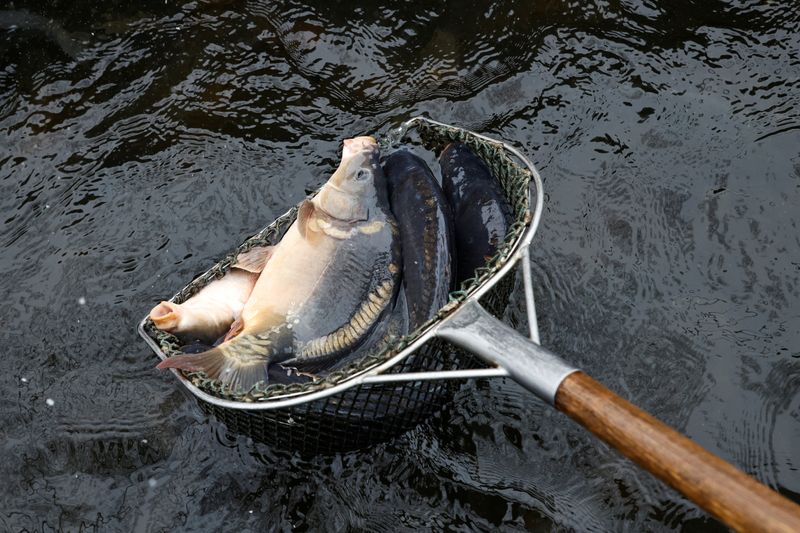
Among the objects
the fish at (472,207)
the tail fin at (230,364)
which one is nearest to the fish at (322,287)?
the tail fin at (230,364)

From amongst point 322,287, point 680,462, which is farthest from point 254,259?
point 680,462

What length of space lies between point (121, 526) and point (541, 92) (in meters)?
3.24

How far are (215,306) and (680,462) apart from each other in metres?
2.13

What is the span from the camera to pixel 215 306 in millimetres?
3438

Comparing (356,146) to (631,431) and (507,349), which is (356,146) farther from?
(631,431)

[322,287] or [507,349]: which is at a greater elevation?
[507,349]

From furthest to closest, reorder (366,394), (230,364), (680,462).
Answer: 1. (230,364)
2. (366,394)
3. (680,462)

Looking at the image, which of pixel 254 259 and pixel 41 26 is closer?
pixel 254 259

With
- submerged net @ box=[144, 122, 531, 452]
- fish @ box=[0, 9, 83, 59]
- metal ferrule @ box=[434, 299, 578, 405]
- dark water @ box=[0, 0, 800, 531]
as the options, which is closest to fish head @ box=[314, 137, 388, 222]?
submerged net @ box=[144, 122, 531, 452]

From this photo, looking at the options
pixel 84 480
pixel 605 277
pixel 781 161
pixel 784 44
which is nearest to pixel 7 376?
pixel 84 480

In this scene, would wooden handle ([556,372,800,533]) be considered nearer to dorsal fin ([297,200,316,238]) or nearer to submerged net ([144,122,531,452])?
submerged net ([144,122,531,452])

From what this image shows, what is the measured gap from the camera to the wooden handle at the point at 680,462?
1.85 m

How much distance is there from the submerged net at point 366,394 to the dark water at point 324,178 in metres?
0.31

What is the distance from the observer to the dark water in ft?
10.9
